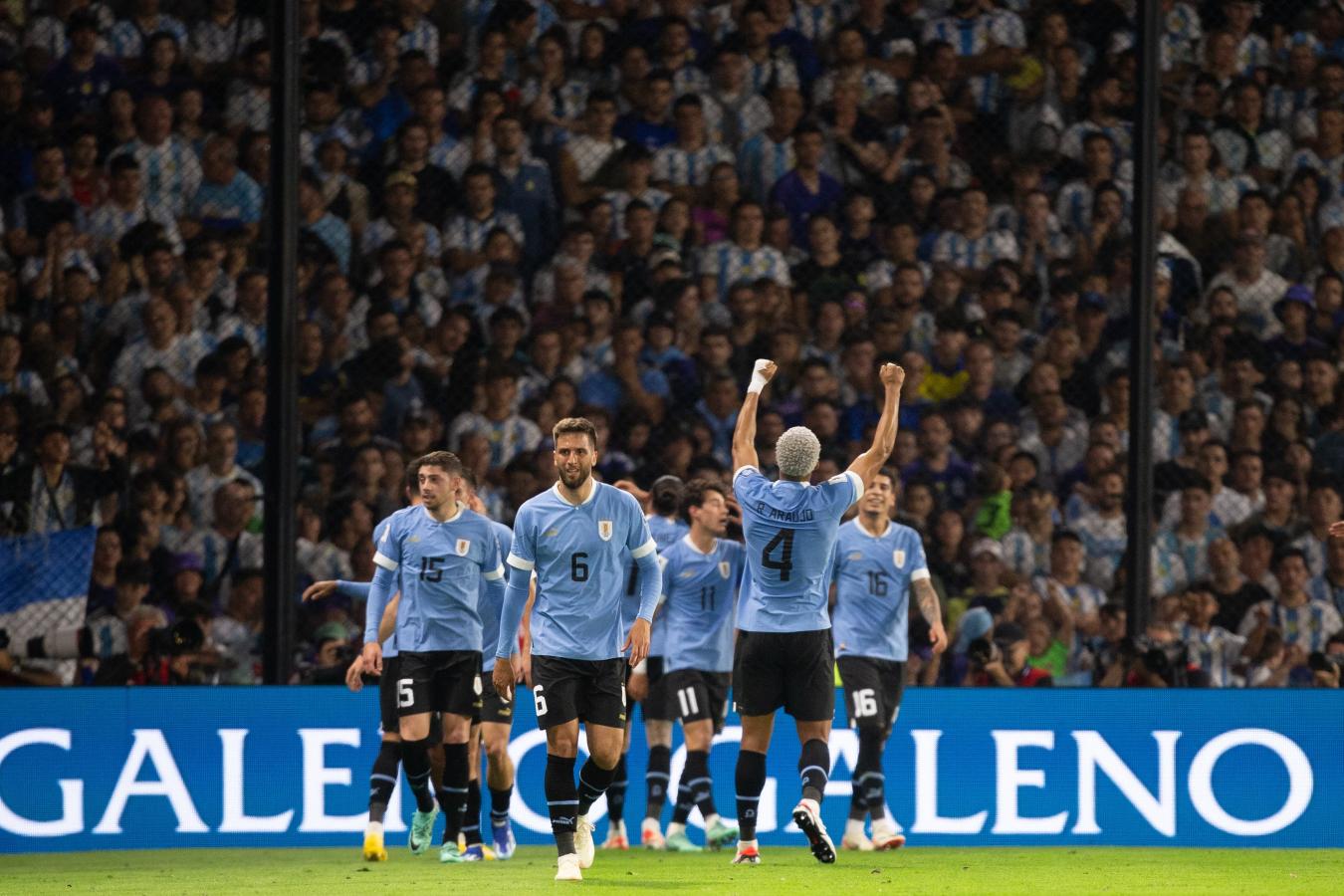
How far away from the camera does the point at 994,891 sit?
7.57 m

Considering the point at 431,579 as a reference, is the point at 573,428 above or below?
above

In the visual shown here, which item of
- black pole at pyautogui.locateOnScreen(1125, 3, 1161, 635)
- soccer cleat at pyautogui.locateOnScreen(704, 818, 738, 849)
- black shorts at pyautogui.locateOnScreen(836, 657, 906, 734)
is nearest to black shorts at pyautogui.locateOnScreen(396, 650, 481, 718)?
soccer cleat at pyautogui.locateOnScreen(704, 818, 738, 849)

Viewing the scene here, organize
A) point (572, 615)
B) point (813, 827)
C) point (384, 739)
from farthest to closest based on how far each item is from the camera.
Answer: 1. point (384, 739)
2. point (813, 827)
3. point (572, 615)

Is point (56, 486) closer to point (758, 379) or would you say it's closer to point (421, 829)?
point (421, 829)

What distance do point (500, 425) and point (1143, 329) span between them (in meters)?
3.86

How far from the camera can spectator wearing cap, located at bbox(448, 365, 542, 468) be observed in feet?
38.7

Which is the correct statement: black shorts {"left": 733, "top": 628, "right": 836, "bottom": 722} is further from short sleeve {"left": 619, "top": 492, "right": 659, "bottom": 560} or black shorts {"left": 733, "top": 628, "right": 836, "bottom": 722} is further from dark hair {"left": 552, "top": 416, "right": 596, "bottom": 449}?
dark hair {"left": 552, "top": 416, "right": 596, "bottom": 449}

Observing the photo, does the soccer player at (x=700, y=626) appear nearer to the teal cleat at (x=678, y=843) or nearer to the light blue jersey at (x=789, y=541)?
the teal cleat at (x=678, y=843)

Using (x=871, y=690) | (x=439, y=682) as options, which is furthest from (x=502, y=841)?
(x=871, y=690)

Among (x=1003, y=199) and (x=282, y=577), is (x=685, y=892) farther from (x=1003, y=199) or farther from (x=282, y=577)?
(x=1003, y=199)

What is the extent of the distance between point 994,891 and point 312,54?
7.70m

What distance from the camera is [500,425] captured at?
11.9 meters

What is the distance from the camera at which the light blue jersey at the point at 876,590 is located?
9.92 meters

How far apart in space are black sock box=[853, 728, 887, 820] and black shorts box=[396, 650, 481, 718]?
6.79 ft
